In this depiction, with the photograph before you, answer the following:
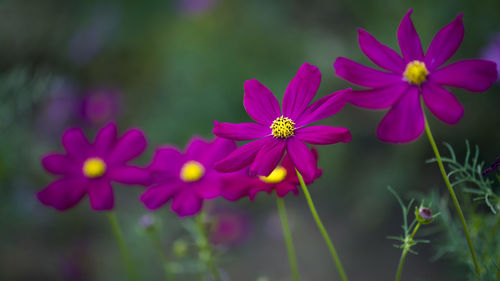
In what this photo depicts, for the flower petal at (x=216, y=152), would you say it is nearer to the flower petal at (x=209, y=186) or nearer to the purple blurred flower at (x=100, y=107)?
the flower petal at (x=209, y=186)

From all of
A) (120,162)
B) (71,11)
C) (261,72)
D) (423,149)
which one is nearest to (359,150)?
(423,149)

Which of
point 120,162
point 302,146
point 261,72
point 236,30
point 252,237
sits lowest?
point 302,146

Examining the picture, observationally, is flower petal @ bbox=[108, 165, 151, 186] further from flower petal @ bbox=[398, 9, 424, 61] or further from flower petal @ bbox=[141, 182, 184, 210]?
flower petal @ bbox=[398, 9, 424, 61]

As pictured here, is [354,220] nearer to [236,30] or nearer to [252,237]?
[252,237]

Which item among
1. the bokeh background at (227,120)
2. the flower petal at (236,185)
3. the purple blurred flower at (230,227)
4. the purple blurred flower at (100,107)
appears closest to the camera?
the flower petal at (236,185)

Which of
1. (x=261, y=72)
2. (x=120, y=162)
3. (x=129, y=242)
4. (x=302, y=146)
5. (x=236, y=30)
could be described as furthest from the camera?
(x=236, y=30)

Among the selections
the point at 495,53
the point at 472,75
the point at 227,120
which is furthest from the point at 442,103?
the point at 227,120

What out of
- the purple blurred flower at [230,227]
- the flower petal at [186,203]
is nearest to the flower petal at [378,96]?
the flower petal at [186,203]

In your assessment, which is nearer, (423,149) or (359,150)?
(423,149)
